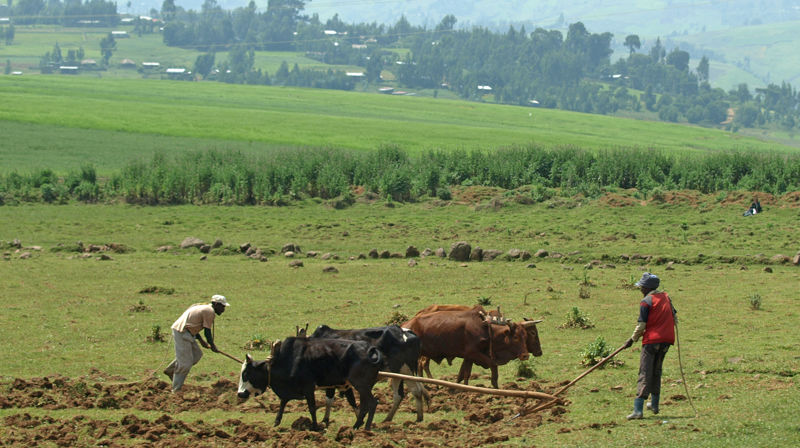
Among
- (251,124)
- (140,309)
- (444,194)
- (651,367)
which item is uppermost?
(651,367)

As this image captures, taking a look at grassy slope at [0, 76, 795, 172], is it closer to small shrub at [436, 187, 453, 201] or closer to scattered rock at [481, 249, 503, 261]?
small shrub at [436, 187, 453, 201]

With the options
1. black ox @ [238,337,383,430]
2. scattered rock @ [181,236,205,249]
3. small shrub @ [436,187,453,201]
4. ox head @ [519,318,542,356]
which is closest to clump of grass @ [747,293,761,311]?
ox head @ [519,318,542,356]

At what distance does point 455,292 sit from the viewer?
82.5 ft

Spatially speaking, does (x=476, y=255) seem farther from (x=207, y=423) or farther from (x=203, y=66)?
(x=203, y=66)

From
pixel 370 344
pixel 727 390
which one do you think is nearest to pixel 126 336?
pixel 370 344

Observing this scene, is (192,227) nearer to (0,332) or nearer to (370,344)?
(0,332)

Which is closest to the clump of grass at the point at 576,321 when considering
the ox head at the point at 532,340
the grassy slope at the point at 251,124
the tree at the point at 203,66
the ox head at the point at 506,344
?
the ox head at the point at 532,340

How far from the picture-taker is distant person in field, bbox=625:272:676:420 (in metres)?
12.6

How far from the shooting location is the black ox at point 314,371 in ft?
43.0

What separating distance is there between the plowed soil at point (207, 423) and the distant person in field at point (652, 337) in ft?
4.25

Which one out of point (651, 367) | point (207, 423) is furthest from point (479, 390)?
point (207, 423)

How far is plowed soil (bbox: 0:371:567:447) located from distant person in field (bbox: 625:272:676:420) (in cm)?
129

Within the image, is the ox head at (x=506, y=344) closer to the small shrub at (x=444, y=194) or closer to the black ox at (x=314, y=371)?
the black ox at (x=314, y=371)

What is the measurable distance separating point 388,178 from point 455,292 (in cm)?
1809
